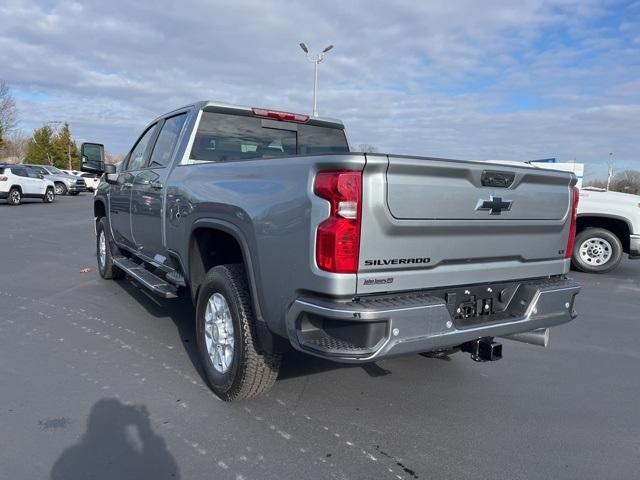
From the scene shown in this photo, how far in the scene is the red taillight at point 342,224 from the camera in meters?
2.50

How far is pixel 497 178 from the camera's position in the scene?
3.01m

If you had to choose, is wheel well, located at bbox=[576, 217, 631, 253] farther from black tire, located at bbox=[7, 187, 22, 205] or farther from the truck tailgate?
black tire, located at bbox=[7, 187, 22, 205]

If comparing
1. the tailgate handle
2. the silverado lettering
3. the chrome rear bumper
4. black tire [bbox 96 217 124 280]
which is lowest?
black tire [bbox 96 217 124 280]

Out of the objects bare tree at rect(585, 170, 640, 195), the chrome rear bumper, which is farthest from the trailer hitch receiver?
bare tree at rect(585, 170, 640, 195)

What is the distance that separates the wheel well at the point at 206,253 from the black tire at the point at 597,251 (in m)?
7.29

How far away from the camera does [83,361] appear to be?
4.07m

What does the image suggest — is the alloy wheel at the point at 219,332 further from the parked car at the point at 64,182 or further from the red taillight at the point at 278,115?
the parked car at the point at 64,182

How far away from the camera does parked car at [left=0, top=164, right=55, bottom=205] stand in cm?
2003

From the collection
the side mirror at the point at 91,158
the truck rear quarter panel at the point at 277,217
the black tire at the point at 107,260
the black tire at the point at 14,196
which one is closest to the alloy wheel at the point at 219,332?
the truck rear quarter panel at the point at 277,217

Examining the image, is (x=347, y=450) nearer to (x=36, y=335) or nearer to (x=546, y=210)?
(x=546, y=210)

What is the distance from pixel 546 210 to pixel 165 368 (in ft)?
9.84

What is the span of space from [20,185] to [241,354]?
69.3 ft

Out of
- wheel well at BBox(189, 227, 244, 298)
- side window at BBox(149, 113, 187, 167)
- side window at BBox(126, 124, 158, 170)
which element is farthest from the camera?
side window at BBox(126, 124, 158, 170)

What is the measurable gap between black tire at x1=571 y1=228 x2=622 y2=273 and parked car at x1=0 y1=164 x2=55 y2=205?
20105mm
